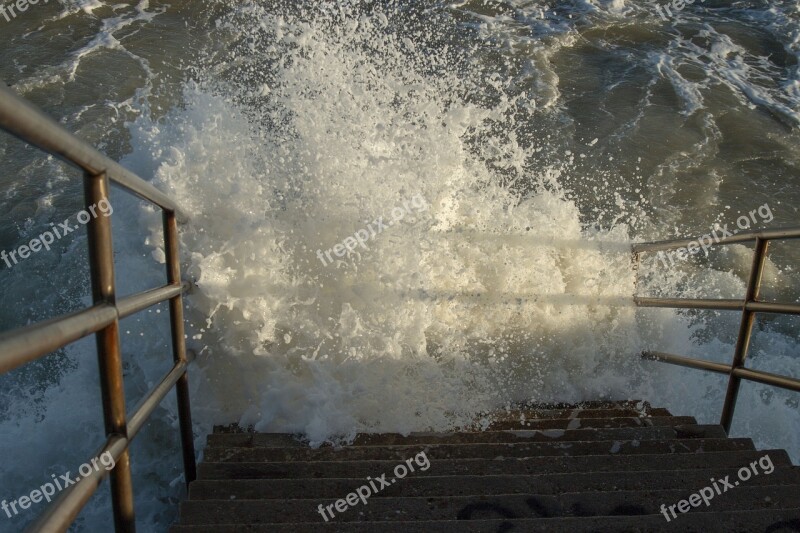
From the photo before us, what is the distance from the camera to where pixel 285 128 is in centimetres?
471

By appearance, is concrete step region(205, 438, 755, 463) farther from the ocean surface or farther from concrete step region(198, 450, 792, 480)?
the ocean surface

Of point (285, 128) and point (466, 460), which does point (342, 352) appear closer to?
point (466, 460)

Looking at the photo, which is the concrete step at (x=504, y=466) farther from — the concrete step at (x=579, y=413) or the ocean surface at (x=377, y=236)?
the concrete step at (x=579, y=413)

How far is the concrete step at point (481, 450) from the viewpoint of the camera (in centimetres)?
282

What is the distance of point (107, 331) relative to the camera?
170 cm

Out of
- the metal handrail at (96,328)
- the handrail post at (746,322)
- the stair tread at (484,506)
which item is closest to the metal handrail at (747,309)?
the handrail post at (746,322)

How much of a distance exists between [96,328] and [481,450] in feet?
5.87

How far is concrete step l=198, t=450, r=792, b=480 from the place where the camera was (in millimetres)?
2633

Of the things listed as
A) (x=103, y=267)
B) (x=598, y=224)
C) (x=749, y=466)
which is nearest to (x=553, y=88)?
(x=598, y=224)

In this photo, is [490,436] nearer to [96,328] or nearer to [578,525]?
[578,525]

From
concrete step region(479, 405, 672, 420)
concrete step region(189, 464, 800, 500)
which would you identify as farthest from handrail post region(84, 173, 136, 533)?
concrete step region(479, 405, 672, 420)

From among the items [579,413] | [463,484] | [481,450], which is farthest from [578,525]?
[579,413]

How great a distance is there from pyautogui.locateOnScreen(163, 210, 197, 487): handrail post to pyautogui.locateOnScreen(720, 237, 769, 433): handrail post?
95.7 inches

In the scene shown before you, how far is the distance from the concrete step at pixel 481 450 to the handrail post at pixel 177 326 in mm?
110
